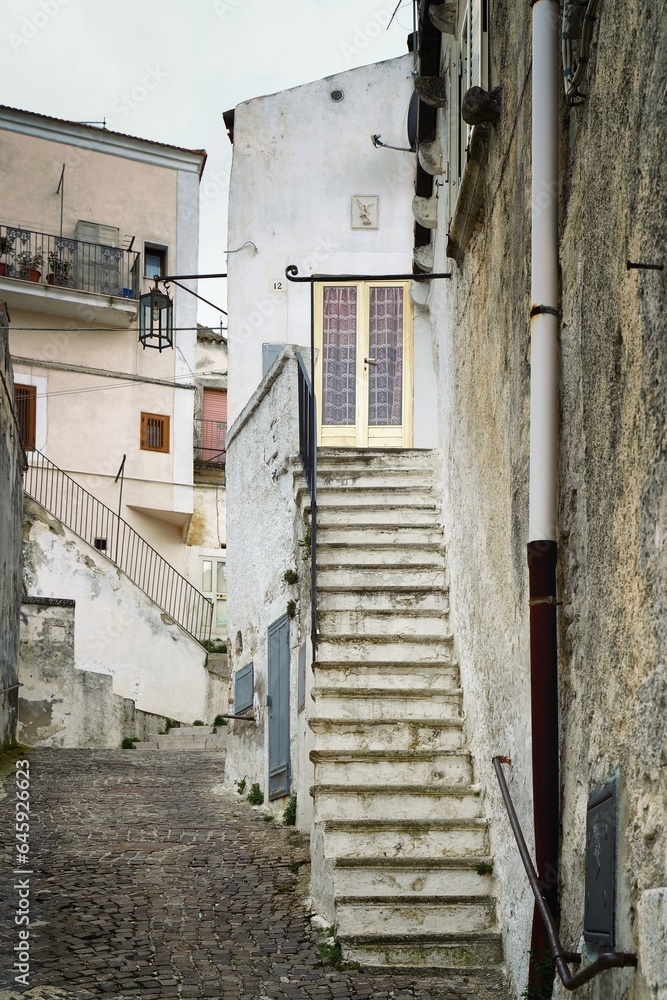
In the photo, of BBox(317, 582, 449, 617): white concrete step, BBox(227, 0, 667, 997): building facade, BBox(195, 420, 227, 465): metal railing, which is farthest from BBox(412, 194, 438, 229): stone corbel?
BBox(195, 420, 227, 465): metal railing

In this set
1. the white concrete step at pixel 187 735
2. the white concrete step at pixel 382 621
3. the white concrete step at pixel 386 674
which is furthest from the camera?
the white concrete step at pixel 187 735

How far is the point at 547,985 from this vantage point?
190 inches

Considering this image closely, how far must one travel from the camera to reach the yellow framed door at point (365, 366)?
1331cm

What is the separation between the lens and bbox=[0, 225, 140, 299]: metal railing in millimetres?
22969

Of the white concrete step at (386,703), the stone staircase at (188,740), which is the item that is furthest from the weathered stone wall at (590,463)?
the stone staircase at (188,740)

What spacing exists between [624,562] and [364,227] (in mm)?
11506

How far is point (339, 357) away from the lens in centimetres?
1352

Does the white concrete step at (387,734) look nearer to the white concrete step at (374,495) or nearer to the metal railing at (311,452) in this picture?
the metal railing at (311,452)

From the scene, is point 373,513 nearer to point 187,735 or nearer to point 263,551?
point 263,551

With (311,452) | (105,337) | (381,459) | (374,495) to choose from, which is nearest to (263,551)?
(381,459)

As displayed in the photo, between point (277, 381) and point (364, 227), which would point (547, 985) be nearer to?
point (277, 381)

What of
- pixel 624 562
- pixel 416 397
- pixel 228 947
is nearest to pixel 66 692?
pixel 416 397

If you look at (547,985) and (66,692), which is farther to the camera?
(66,692)

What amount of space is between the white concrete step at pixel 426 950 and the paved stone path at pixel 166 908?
111mm
